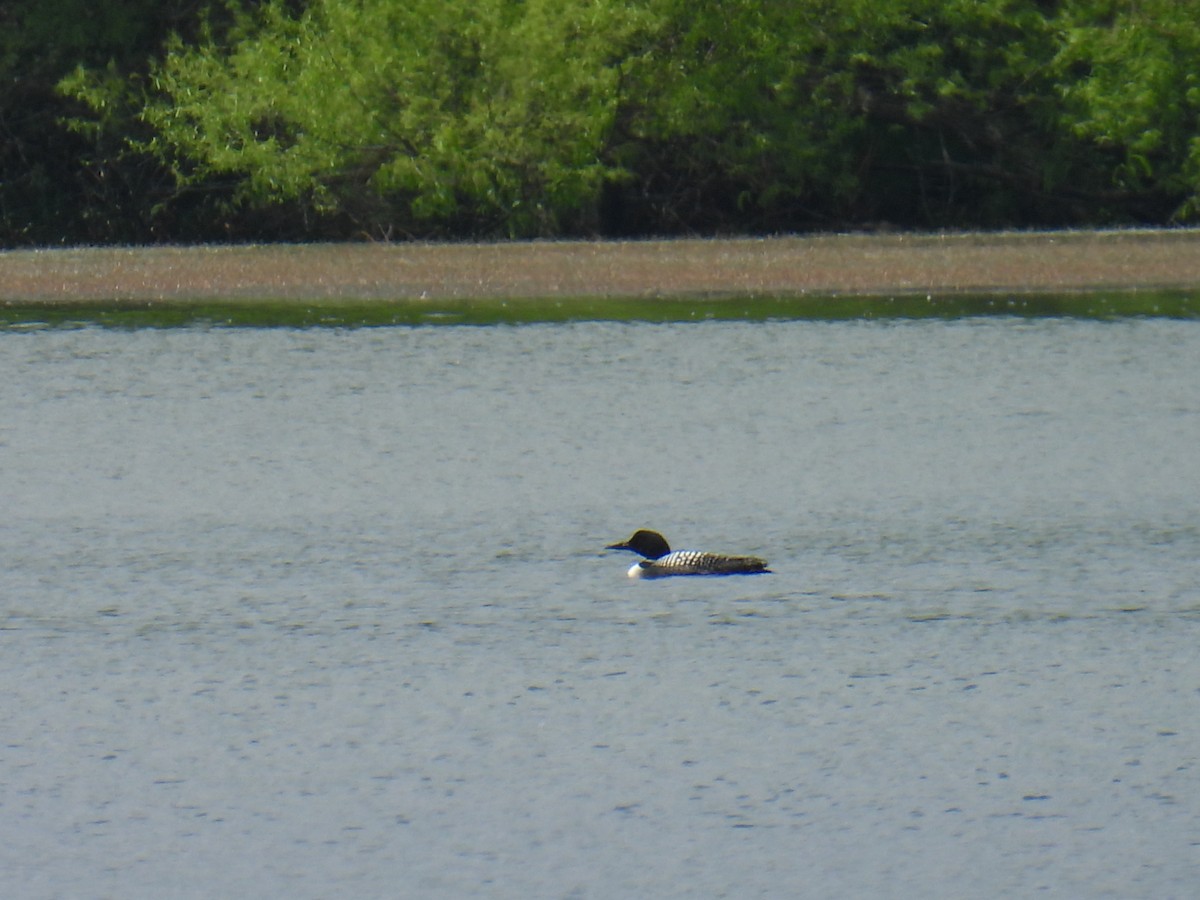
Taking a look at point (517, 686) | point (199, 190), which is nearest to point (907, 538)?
point (517, 686)

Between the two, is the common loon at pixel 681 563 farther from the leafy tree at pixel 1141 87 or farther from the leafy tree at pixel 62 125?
the leafy tree at pixel 62 125

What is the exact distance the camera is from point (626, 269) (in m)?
17.6

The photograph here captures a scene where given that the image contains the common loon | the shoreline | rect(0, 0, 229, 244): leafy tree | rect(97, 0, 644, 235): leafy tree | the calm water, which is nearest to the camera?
the calm water

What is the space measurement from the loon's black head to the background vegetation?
48.6 ft

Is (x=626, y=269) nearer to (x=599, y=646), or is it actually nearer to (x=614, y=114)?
(x=614, y=114)

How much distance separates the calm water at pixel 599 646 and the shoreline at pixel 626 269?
6.21 metres

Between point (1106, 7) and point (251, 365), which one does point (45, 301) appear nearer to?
point (251, 365)

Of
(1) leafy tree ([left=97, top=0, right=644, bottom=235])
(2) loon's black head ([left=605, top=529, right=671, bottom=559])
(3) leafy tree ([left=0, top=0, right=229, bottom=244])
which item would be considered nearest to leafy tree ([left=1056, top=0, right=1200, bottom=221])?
(1) leafy tree ([left=97, top=0, right=644, bottom=235])

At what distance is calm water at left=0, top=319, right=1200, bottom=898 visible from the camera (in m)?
3.86

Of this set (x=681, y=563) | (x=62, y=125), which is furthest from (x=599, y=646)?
(x=62, y=125)

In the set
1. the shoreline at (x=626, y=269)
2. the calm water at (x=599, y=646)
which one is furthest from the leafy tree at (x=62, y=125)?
the calm water at (x=599, y=646)

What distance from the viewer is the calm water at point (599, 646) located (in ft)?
12.7

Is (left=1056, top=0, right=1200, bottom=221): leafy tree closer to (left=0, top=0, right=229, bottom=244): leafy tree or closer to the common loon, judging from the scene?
(left=0, top=0, right=229, bottom=244): leafy tree

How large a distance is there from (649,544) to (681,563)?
4.0 inches
